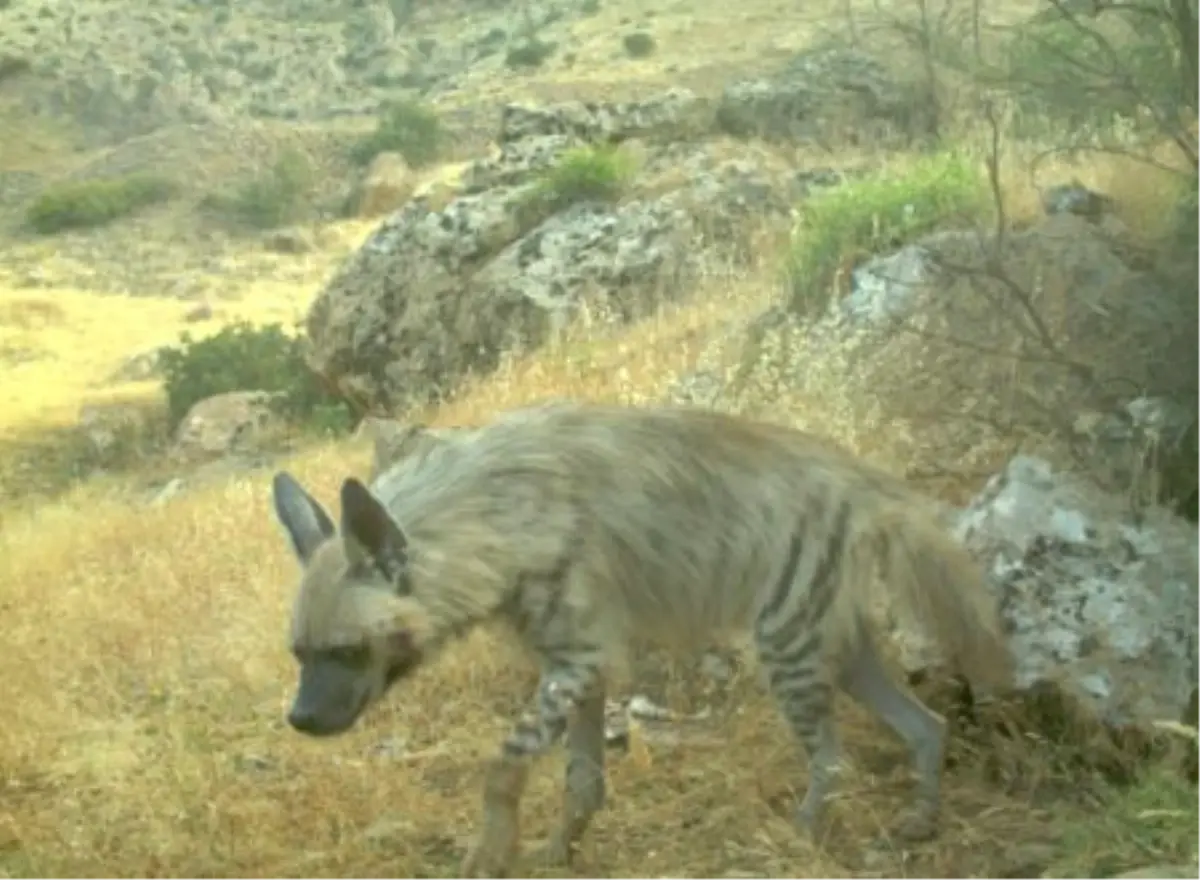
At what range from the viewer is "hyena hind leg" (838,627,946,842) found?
437cm

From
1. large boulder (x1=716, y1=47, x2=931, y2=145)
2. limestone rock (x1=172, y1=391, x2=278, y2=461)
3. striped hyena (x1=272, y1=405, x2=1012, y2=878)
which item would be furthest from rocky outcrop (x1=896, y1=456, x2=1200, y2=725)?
limestone rock (x1=172, y1=391, x2=278, y2=461)

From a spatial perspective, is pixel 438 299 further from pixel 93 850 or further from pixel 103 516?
pixel 93 850

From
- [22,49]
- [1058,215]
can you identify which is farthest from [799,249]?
[22,49]

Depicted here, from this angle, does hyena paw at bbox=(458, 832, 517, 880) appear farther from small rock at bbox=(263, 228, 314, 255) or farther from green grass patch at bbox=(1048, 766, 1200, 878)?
small rock at bbox=(263, 228, 314, 255)

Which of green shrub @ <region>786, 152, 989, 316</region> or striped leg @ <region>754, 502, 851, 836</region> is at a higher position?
striped leg @ <region>754, 502, 851, 836</region>

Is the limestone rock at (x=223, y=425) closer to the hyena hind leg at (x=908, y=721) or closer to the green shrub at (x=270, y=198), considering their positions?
the hyena hind leg at (x=908, y=721)

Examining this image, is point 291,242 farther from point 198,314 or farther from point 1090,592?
point 1090,592

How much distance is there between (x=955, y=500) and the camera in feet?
18.2

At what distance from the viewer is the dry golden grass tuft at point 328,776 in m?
4.39

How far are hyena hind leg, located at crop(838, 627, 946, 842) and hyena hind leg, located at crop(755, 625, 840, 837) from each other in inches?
6.7

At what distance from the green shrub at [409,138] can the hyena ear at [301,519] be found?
25.2 metres

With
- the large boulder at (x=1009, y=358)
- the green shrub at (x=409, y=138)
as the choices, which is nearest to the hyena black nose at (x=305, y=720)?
the large boulder at (x=1009, y=358)

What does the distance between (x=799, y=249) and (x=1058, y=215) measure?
1.75m

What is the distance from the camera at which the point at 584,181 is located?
12305 millimetres
